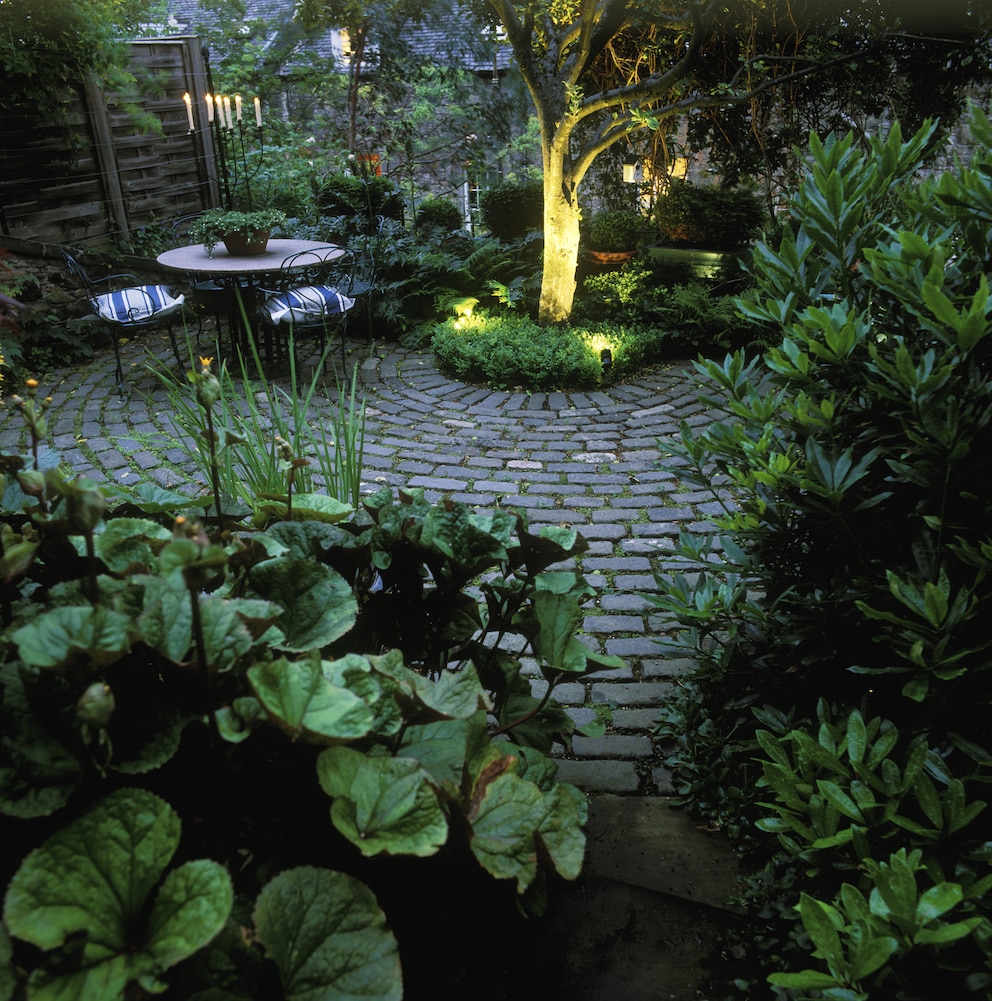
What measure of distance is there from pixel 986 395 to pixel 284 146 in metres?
12.2

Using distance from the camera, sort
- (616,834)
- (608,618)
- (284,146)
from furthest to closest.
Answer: (284,146), (608,618), (616,834)

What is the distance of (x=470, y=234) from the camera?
30.5 ft

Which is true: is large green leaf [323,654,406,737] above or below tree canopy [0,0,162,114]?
below

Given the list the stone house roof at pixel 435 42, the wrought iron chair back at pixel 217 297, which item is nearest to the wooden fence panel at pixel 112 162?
the wrought iron chair back at pixel 217 297

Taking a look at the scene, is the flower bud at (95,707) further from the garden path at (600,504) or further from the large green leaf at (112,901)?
the garden path at (600,504)

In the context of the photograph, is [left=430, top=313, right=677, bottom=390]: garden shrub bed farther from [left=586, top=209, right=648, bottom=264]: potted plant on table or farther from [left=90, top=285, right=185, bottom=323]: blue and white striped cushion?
[left=90, top=285, right=185, bottom=323]: blue and white striped cushion

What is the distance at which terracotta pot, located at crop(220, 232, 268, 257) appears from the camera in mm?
6707

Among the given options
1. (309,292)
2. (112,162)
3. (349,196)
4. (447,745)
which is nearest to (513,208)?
(349,196)

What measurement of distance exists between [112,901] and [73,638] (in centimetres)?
27

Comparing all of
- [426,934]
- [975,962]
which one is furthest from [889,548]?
[426,934]

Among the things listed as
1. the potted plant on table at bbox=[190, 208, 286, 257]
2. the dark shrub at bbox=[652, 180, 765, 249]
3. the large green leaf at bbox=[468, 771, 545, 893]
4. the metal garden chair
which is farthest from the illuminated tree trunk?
the large green leaf at bbox=[468, 771, 545, 893]

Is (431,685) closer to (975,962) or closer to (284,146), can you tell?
(975,962)

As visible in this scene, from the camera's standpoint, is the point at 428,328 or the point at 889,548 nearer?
the point at 889,548

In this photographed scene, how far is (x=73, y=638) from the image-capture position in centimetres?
89
